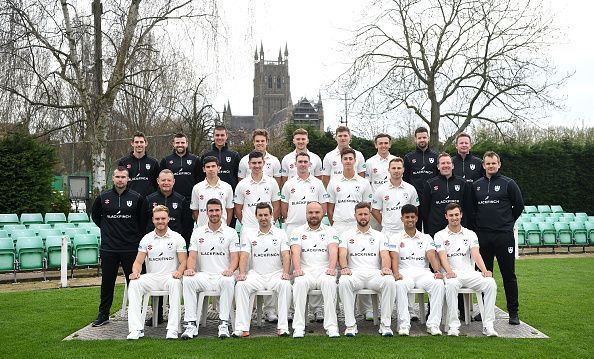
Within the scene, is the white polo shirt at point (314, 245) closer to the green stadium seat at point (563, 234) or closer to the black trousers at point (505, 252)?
the black trousers at point (505, 252)

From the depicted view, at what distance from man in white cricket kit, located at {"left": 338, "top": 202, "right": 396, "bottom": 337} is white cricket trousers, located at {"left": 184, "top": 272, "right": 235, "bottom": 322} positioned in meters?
1.35

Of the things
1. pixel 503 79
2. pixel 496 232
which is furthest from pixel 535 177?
pixel 496 232

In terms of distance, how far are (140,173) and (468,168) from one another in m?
4.68

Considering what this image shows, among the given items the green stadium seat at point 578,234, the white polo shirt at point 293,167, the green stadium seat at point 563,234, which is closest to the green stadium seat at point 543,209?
the green stadium seat at point 578,234

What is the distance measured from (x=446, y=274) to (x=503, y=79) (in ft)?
56.8

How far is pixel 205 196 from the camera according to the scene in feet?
26.3

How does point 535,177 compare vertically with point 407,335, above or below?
above

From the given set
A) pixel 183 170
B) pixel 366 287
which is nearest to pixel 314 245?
pixel 366 287

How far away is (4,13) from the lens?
13047 millimetres

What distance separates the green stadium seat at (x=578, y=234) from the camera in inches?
697

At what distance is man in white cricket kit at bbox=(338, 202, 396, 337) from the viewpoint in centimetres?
708

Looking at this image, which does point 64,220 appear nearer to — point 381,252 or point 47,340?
point 47,340

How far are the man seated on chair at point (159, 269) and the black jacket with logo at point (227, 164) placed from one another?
158 centimetres

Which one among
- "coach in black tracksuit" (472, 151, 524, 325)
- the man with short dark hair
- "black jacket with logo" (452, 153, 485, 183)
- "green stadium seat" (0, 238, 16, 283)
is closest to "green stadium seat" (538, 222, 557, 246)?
"black jacket with logo" (452, 153, 485, 183)
